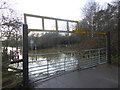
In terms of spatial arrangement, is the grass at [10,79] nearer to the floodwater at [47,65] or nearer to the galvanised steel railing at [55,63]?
the floodwater at [47,65]

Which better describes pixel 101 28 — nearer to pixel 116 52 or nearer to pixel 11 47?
pixel 116 52

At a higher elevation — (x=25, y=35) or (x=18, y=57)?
(x=25, y=35)

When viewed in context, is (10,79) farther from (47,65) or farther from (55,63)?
(55,63)

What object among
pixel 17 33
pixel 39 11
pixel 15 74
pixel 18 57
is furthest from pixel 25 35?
pixel 39 11

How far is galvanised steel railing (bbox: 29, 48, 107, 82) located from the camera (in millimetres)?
2698

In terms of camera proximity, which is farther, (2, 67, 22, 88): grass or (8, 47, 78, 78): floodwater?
(8, 47, 78, 78): floodwater

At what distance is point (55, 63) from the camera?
330cm

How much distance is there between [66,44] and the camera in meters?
4.20

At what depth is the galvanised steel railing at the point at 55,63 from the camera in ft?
8.85

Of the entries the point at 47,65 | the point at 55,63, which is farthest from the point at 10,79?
the point at 55,63

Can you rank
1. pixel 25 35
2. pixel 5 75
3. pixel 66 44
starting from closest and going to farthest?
1. pixel 5 75
2. pixel 25 35
3. pixel 66 44

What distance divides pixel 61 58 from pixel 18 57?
192 centimetres

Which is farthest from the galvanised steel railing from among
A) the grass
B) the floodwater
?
the grass

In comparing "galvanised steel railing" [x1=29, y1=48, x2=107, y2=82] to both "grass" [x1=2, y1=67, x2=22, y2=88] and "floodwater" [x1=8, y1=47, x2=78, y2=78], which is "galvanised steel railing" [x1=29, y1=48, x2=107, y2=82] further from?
"grass" [x1=2, y1=67, x2=22, y2=88]
